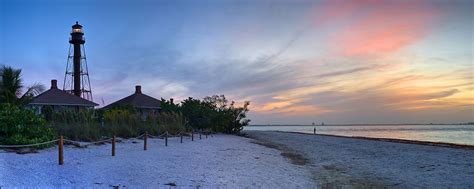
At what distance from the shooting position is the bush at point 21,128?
13.8 meters

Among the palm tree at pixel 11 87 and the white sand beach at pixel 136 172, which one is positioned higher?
the palm tree at pixel 11 87

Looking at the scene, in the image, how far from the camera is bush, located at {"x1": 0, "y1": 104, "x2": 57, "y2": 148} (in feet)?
45.2

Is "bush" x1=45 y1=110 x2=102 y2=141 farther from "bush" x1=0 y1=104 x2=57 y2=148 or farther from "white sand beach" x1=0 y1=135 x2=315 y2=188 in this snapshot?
"white sand beach" x1=0 y1=135 x2=315 y2=188

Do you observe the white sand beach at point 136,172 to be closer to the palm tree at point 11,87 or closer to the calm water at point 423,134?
the palm tree at point 11,87

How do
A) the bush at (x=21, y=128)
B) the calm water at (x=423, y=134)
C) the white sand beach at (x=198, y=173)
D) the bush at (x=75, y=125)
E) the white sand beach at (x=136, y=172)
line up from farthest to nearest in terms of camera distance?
the calm water at (x=423, y=134), the bush at (x=75, y=125), the bush at (x=21, y=128), the white sand beach at (x=198, y=173), the white sand beach at (x=136, y=172)

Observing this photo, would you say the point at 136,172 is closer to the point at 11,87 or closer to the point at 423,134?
the point at 11,87

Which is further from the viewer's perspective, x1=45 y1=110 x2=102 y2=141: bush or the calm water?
the calm water

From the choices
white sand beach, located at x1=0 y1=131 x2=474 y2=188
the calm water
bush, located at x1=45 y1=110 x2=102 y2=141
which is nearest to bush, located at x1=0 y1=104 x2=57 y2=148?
white sand beach, located at x1=0 y1=131 x2=474 y2=188

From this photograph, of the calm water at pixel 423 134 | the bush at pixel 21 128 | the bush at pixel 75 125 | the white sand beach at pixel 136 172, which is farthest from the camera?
the calm water at pixel 423 134

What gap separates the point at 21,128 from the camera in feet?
47.0

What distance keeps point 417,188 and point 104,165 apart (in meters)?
8.26

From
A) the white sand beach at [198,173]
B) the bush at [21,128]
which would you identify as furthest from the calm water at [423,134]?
the bush at [21,128]

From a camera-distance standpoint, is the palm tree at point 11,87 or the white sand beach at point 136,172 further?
the palm tree at point 11,87

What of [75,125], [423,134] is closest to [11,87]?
[75,125]
